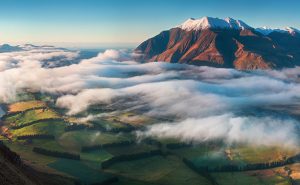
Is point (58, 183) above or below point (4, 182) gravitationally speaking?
below

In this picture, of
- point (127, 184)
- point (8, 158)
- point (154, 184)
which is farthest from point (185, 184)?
point (8, 158)

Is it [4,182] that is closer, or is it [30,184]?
[4,182]

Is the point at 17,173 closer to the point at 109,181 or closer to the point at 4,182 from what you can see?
the point at 4,182

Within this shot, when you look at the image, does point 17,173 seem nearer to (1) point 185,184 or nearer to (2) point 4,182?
(2) point 4,182

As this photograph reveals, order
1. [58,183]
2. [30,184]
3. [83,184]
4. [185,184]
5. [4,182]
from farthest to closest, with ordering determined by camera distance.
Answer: [185,184] → [83,184] → [58,183] → [30,184] → [4,182]

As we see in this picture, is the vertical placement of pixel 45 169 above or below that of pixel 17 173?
below

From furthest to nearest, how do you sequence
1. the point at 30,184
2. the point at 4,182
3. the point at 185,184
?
the point at 185,184, the point at 30,184, the point at 4,182

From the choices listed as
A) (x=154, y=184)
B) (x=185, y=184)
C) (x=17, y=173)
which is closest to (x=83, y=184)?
(x=154, y=184)

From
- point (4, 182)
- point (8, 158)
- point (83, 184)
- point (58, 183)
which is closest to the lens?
point (4, 182)

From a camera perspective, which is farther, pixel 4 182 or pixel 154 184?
pixel 154 184
